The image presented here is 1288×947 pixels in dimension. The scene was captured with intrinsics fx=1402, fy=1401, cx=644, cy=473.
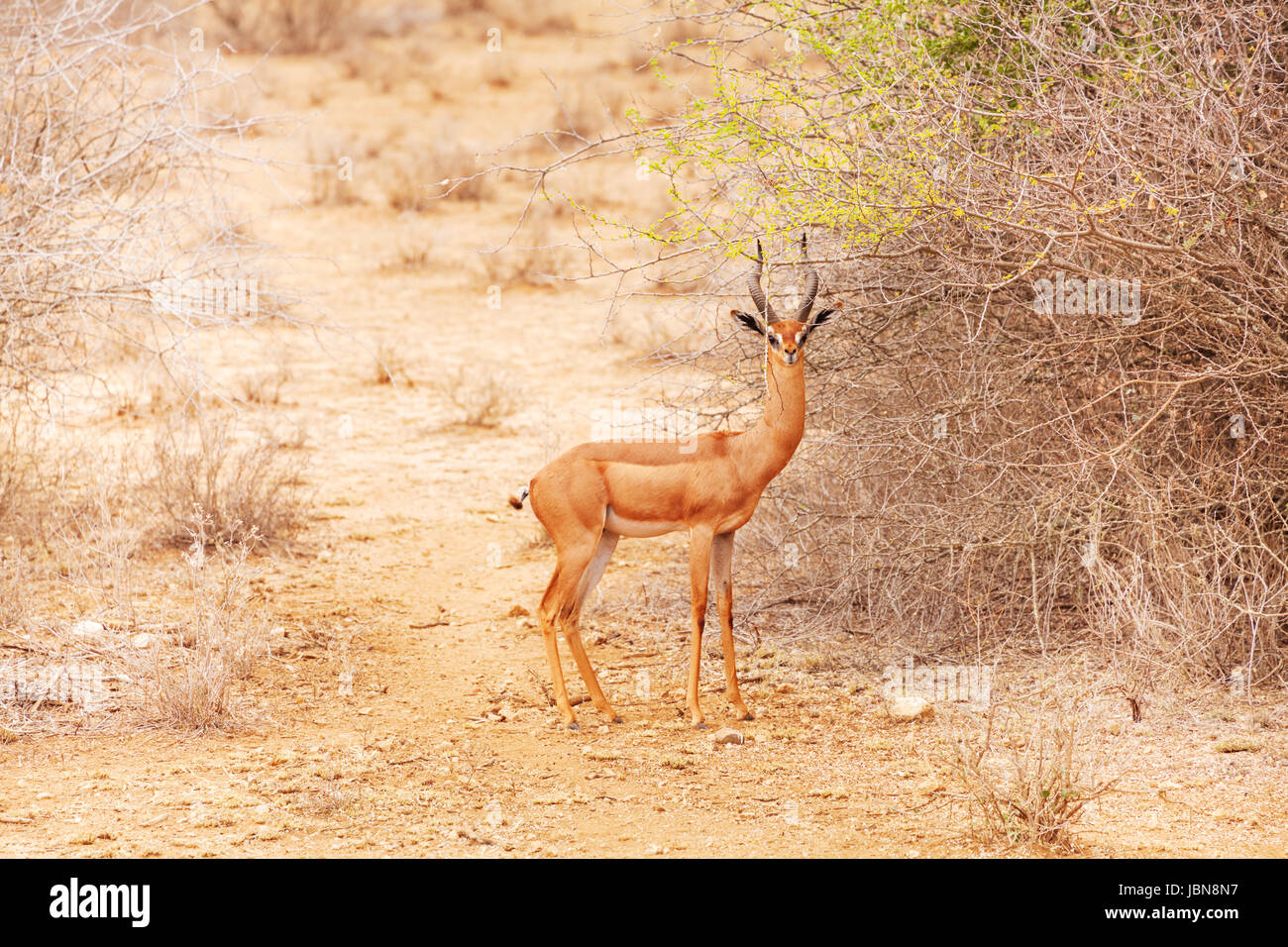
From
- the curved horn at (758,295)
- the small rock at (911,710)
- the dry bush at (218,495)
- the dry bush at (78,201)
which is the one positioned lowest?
the small rock at (911,710)

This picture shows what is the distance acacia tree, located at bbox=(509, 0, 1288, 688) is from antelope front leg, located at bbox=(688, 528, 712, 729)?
1.16 metres

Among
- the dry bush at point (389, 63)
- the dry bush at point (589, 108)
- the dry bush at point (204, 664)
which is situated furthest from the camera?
the dry bush at point (389, 63)

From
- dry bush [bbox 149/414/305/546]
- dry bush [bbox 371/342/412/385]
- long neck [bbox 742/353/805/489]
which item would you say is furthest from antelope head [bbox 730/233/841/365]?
dry bush [bbox 371/342/412/385]

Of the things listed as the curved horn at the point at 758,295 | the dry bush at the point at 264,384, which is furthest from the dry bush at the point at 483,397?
the curved horn at the point at 758,295

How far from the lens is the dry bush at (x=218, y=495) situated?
8328 mm

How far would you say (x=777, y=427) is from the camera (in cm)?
580

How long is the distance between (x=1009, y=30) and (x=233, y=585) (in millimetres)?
4459

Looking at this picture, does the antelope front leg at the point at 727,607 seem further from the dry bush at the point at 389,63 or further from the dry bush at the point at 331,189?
the dry bush at the point at 389,63

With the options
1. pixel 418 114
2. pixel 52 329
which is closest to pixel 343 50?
pixel 418 114

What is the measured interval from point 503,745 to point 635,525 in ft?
3.46

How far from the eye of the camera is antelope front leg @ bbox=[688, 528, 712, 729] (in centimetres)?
584

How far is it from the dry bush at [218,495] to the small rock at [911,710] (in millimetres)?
4056

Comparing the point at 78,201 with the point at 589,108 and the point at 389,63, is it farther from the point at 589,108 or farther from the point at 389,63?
the point at 389,63

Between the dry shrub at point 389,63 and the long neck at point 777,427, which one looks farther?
the dry shrub at point 389,63
